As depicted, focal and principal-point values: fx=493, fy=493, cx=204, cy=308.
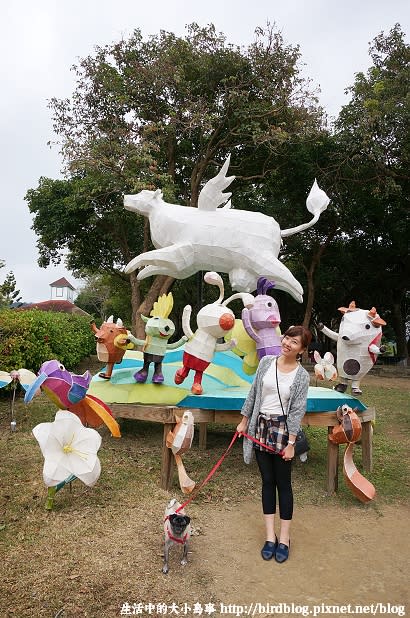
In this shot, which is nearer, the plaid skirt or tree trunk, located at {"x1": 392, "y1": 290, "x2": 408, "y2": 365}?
the plaid skirt

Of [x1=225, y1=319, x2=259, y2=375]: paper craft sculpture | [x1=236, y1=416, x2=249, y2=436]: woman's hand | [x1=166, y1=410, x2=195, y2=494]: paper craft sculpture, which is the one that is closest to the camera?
[x1=236, y1=416, x2=249, y2=436]: woman's hand

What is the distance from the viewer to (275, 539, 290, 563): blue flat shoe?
3.12 meters


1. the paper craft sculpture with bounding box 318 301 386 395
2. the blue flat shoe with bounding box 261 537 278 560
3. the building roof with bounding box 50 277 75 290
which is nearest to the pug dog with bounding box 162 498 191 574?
the blue flat shoe with bounding box 261 537 278 560

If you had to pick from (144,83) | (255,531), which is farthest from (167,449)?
(144,83)

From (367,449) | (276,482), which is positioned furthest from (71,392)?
(367,449)

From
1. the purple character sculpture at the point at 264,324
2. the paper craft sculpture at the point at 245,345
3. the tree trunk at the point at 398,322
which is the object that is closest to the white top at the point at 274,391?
the purple character sculpture at the point at 264,324

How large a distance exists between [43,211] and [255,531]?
43.7 ft

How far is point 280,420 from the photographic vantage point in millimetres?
3150

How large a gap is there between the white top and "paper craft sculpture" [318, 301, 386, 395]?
2.01 m

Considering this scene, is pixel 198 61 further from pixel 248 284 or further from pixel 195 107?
pixel 248 284

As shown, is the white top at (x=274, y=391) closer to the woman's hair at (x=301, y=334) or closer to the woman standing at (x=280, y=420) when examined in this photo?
the woman standing at (x=280, y=420)

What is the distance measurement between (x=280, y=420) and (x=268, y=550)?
33.4 inches

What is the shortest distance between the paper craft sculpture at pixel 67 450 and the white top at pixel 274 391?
3.92 ft

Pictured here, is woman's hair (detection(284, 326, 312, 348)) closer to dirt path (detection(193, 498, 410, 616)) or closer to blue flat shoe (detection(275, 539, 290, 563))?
blue flat shoe (detection(275, 539, 290, 563))
